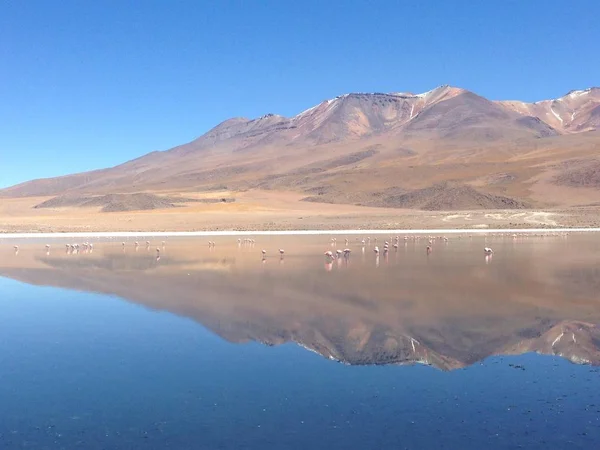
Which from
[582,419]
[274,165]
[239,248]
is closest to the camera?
[582,419]

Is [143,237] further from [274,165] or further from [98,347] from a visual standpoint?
[274,165]

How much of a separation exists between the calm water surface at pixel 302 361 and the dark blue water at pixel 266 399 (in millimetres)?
35

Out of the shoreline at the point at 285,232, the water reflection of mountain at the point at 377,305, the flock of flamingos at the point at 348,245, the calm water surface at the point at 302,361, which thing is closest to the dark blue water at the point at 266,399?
the calm water surface at the point at 302,361

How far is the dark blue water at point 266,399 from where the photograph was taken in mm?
8445

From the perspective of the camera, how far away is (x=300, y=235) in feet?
166

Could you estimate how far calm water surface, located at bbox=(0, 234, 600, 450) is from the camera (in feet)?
28.6

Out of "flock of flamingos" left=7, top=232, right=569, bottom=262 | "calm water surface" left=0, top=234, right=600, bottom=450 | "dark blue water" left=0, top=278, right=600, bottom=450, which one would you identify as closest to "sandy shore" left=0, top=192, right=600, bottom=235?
"flock of flamingos" left=7, top=232, right=569, bottom=262

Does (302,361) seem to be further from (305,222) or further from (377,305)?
(305,222)

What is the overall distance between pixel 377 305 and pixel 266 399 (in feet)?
27.5

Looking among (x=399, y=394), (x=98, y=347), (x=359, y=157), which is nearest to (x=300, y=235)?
(x=98, y=347)

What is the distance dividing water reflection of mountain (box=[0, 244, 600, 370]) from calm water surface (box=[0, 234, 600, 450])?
0.25 feet

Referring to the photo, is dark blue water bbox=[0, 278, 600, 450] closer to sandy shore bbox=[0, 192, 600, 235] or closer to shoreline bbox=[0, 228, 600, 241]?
shoreline bbox=[0, 228, 600, 241]

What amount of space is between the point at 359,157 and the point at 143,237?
139451 millimetres

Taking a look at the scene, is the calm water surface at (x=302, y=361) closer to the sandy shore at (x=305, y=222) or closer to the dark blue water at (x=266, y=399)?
the dark blue water at (x=266, y=399)
